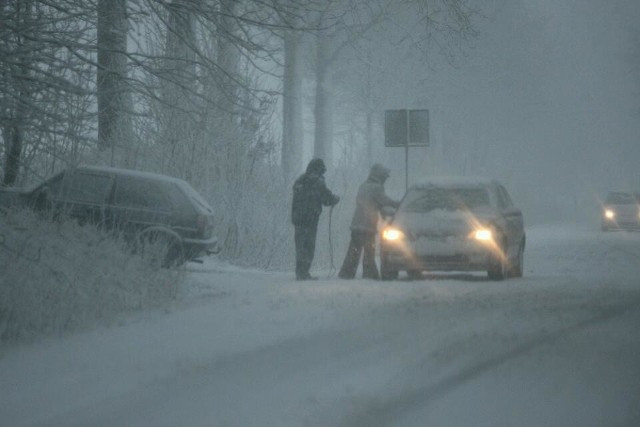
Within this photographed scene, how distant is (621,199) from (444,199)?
29346 millimetres

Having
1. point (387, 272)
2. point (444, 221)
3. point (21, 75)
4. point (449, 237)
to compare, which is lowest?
point (387, 272)

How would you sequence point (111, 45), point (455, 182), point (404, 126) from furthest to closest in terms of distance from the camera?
point (404, 126) < point (455, 182) < point (111, 45)

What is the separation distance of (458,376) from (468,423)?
1.20 meters

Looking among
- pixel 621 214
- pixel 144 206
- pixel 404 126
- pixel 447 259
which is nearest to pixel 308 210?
pixel 447 259

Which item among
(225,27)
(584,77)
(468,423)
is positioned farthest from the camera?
(584,77)

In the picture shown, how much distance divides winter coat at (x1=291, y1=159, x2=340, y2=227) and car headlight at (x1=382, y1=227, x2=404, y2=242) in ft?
2.93

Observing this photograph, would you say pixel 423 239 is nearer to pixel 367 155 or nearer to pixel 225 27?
pixel 225 27

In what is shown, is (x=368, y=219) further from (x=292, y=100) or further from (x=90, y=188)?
(x=292, y=100)

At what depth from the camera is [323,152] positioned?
3406 cm

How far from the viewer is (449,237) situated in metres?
15.8

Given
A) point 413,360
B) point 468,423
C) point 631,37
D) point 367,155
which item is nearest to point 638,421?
point 468,423

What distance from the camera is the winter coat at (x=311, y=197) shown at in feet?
52.4

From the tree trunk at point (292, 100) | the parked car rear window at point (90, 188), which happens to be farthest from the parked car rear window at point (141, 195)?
the tree trunk at point (292, 100)

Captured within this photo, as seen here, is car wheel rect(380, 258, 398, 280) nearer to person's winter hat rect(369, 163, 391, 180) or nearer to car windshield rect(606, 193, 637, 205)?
person's winter hat rect(369, 163, 391, 180)
